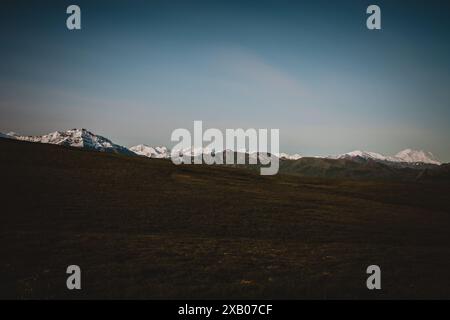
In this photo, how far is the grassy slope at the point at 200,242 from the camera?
21078 mm

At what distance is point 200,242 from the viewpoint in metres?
33.4

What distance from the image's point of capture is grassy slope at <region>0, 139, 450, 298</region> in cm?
2108

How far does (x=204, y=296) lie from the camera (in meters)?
19.4

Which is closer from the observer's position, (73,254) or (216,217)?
(73,254)

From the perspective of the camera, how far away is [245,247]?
3266 cm

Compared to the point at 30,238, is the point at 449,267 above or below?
below
